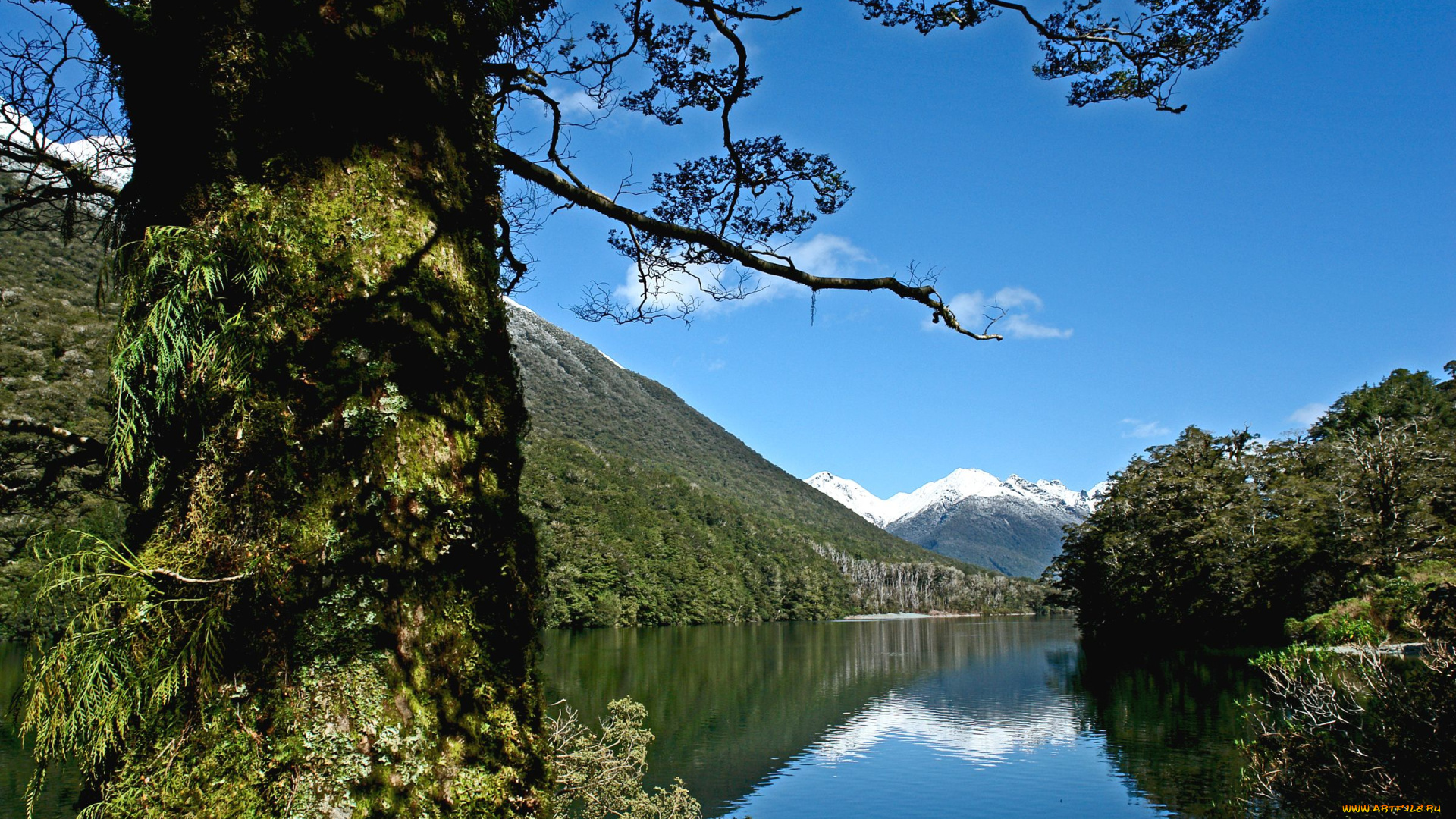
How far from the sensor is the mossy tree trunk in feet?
4.43

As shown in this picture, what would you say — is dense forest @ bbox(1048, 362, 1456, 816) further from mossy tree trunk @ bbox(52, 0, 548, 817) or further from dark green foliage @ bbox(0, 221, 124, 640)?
dark green foliage @ bbox(0, 221, 124, 640)

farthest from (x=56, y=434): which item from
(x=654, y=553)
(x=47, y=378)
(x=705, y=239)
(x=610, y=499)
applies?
(x=610, y=499)

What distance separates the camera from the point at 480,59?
6.45 feet

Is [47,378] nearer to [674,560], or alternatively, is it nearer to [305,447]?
[305,447]

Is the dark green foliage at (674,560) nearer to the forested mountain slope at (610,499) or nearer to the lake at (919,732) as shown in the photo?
the forested mountain slope at (610,499)

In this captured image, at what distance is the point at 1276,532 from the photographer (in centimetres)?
2939

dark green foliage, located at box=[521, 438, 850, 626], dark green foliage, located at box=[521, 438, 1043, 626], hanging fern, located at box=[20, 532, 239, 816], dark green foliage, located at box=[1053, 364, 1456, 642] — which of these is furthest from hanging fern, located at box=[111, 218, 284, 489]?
dark green foliage, located at box=[521, 438, 850, 626]

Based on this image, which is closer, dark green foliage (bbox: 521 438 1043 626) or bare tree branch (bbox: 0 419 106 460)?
bare tree branch (bbox: 0 419 106 460)

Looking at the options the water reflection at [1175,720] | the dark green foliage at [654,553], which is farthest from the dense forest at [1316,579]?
the dark green foliage at [654,553]

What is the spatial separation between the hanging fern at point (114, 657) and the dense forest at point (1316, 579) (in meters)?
7.74

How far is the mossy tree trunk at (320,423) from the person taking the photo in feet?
4.43

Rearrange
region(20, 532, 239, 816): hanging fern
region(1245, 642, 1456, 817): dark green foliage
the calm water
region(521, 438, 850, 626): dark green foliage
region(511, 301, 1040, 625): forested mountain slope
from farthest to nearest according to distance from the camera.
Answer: region(511, 301, 1040, 625): forested mountain slope < region(521, 438, 850, 626): dark green foliage < the calm water < region(1245, 642, 1456, 817): dark green foliage < region(20, 532, 239, 816): hanging fern

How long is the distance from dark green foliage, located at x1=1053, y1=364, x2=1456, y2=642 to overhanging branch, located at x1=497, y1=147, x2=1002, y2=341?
20.8 metres

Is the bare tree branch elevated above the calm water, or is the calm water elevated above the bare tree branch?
the bare tree branch
